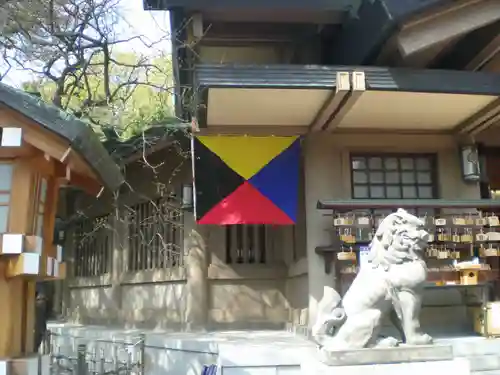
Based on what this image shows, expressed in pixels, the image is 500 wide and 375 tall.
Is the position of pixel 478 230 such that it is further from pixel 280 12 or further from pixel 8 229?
pixel 8 229

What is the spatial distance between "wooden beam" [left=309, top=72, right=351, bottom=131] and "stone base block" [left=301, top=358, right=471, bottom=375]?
424 centimetres

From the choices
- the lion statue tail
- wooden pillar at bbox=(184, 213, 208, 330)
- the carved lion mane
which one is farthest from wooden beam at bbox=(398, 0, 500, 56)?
wooden pillar at bbox=(184, 213, 208, 330)

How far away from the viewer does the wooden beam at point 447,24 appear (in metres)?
8.94

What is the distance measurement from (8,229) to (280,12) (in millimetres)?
6465

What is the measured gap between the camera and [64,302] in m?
16.1

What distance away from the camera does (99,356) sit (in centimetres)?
1139

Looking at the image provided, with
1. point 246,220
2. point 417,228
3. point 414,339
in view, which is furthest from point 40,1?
point 414,339

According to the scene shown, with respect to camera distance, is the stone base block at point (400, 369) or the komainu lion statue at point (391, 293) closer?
the stone base block at point (400, 369)

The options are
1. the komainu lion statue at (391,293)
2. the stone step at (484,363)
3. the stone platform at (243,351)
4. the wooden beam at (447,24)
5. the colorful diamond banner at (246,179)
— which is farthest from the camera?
the colorful diamond banner at (246,179)

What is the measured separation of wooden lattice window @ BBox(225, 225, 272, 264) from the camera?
38.0 feet

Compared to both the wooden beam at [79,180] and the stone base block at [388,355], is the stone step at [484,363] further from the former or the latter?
the wooden beam at [79,180]

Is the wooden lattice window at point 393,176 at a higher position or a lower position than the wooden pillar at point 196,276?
higher

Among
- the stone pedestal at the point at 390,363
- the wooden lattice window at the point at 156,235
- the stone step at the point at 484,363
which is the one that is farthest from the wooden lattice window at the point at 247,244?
the stone pedestal at the point at 390,363

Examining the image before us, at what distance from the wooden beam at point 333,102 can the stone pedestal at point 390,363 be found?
4.06 metres
